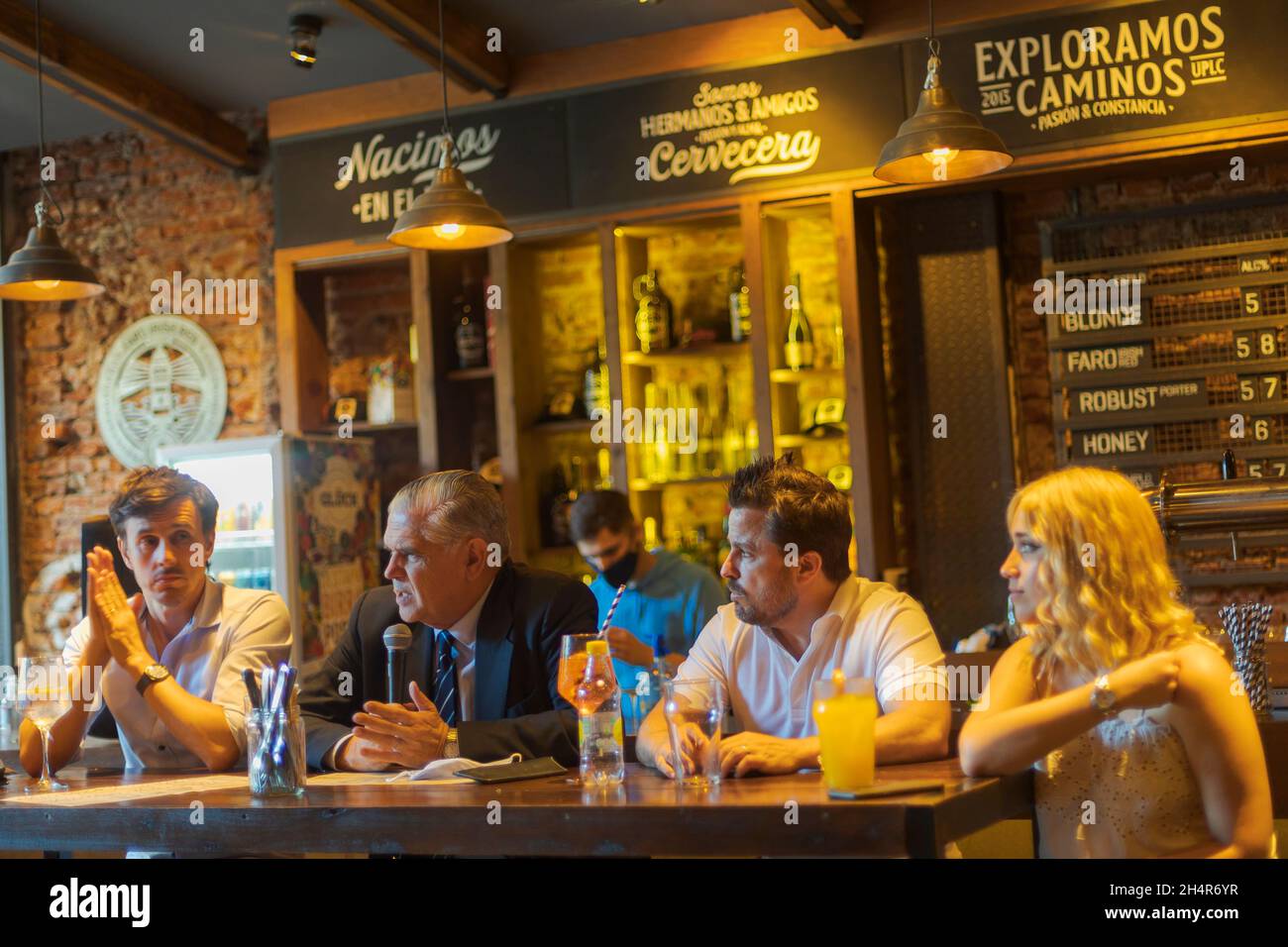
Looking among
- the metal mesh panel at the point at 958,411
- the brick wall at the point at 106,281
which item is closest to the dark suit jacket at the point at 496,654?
the metal mesh panel at the point at 958,411

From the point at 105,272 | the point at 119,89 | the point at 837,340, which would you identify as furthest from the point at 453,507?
the point at 105,272

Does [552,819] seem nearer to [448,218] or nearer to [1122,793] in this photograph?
[1122,793]

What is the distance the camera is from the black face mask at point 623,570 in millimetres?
4715

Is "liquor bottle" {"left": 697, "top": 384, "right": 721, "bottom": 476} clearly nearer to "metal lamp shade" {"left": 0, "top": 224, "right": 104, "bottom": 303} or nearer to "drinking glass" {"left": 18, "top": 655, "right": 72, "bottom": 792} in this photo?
"metal lamp shade" {"left": 0, "top": 224, "right": 104, "bottom": 303}

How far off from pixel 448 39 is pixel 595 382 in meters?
1.40

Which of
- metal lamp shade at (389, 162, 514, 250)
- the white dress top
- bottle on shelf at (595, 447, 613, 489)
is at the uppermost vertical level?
metal lamp shade at (389, 162, 514, 250)

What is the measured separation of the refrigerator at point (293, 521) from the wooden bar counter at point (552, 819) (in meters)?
3.06

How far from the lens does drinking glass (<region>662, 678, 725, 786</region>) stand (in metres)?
2.20

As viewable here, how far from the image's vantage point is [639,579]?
4.76 m

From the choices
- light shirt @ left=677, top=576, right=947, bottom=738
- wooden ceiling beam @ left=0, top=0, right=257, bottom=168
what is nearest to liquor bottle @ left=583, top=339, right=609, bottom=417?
wooden ceiling beam @ left=0, top=0, right=257, bottom=168

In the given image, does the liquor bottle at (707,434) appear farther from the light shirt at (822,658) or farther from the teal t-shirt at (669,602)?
the light shirt at (822,658)

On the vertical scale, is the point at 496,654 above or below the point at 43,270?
below

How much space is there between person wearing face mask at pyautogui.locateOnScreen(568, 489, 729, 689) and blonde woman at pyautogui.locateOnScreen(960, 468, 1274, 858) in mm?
2475
